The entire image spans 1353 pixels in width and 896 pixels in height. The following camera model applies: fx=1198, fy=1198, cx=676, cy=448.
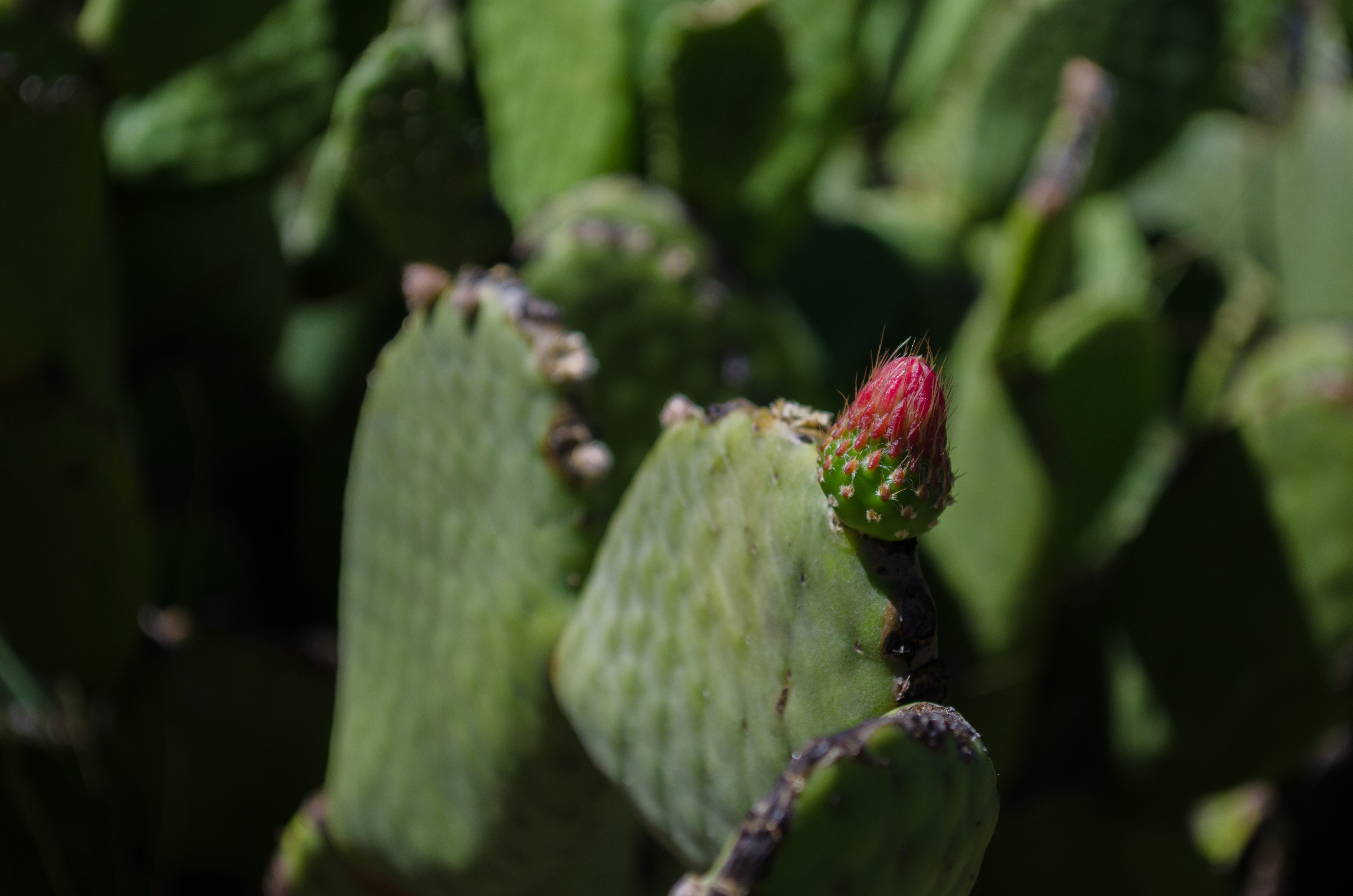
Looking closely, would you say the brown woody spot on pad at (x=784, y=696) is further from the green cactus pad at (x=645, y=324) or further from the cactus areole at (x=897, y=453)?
the green cactus pad at (x=645, y=324)

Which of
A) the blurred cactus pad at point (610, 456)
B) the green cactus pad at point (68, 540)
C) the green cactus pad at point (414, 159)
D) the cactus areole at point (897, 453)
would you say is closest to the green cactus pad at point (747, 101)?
the blurred cactus pad at point (610, 456)

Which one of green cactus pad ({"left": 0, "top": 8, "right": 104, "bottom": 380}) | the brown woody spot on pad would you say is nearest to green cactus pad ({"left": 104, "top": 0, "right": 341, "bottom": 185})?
green cactus pad ({"left": 0, "top": 8, "right": 104, "bottom": 380})

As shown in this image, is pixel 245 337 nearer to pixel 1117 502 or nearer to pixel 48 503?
pixel 48 503

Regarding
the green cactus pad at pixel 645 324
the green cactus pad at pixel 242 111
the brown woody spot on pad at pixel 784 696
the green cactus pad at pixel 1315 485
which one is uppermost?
the green cactus pad at pixel 242 111

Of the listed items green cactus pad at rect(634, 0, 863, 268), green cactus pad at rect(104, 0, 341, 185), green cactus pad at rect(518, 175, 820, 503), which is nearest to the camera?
green cactus pad at rect(518, 175, 820, 503)

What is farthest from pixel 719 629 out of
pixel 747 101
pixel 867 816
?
pixel 747 101

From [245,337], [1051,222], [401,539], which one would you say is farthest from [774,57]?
[245,337]

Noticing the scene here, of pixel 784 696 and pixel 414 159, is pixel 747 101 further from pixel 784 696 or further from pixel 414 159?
pixel 784 696

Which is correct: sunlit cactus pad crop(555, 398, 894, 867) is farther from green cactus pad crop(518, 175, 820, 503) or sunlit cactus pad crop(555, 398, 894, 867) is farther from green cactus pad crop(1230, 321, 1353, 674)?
green cactus pad crop(1230, 321, 1353, 674)
